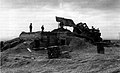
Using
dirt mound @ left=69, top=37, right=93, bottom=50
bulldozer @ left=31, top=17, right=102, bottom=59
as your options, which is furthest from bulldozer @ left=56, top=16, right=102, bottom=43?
dirt mound @ left=69, top=37, right=93, bottom=50

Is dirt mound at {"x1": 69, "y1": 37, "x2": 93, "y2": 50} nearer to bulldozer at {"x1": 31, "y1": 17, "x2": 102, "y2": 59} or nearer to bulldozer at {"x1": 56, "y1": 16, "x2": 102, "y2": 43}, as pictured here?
bulldozer at {"x1": 31, "y1": 17, "x2": 102, "y2": 59}

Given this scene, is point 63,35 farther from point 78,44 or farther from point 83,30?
point 83,30

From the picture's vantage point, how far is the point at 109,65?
28.5 feet

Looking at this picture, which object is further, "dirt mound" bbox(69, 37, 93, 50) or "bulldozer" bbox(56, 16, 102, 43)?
"bulldozer" bbox(56, 16, 102, 43)

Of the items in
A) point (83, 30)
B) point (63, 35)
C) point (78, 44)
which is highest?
point (83, 30)

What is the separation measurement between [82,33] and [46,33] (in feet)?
18.3

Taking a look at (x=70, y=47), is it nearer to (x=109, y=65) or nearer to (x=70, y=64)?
(x=70, y=64)

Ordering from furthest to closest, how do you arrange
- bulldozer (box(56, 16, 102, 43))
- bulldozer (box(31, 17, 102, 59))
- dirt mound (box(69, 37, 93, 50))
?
bulldozer (box(56, 16, 102, 43)) → bulldozer (box(31, 17, 102, 59)) → dirt mound (box(69, 37, 93, 50))

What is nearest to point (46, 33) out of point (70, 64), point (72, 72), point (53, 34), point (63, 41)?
point (53, 34)

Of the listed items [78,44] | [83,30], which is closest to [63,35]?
[78,44]

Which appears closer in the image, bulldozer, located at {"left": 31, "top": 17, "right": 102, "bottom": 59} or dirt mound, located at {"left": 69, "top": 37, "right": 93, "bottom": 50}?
dirt mound, located at {"left": 69, "top": 37, "right": 93, "bottom": 50}

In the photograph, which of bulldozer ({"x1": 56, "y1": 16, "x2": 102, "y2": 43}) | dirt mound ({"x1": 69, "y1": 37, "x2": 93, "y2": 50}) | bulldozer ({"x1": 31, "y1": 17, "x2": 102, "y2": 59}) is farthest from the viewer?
bulldozer ({"x1": 56, "y1": 16, "x2": 102, "y2": 43})

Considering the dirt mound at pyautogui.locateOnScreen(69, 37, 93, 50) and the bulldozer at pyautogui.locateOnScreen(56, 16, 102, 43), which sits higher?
the bulldozer at pyautogui.locateOnScreen(56, 16, 102, 43)

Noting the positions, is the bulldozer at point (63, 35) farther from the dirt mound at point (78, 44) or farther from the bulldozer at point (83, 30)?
the dirt mound at point (78, 44)
